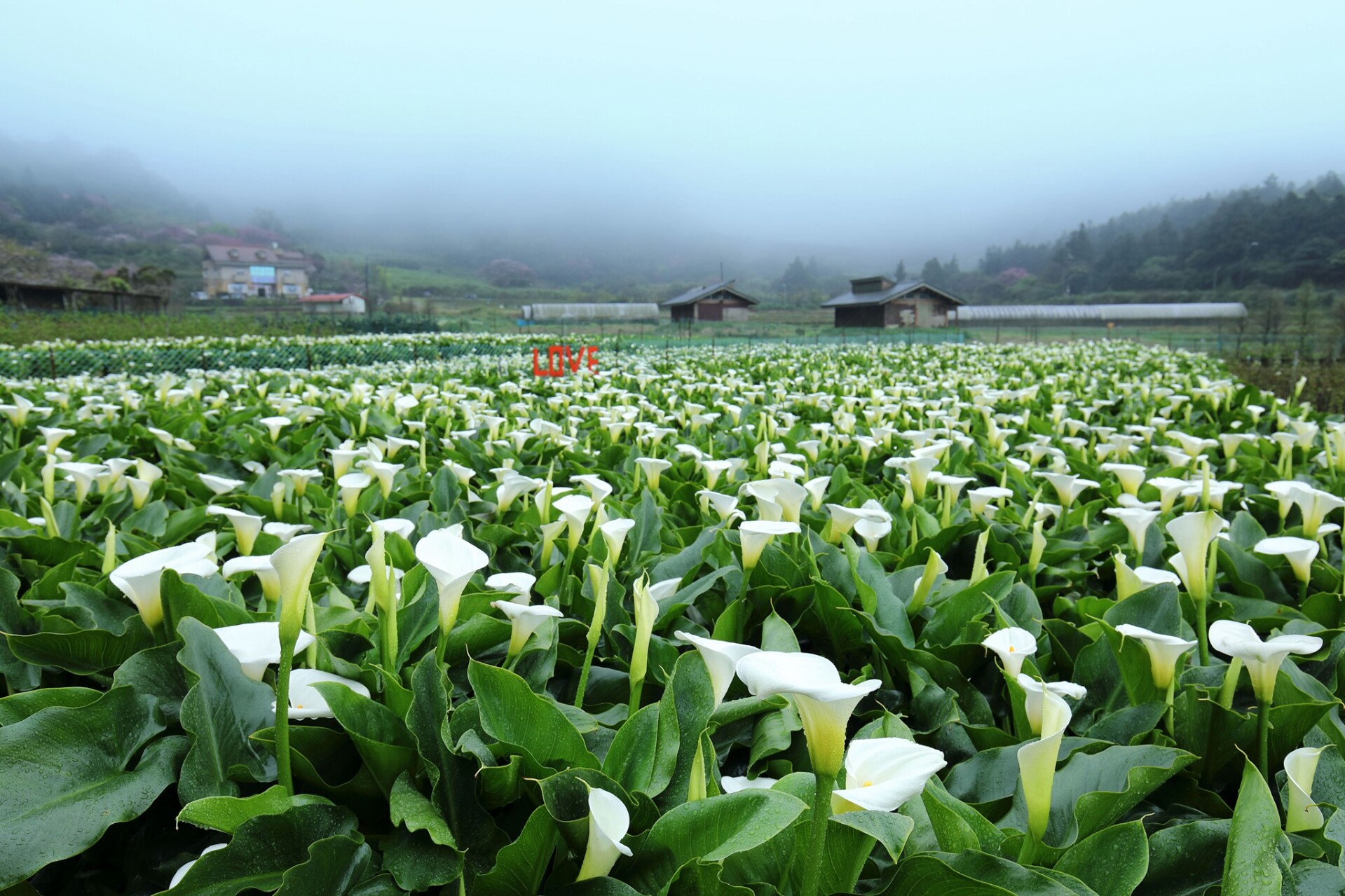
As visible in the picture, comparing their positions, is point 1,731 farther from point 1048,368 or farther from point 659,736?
point 1048,368

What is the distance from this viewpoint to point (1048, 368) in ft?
32.4

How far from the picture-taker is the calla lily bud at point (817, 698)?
0.71m

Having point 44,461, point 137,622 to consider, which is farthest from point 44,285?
point 137,622

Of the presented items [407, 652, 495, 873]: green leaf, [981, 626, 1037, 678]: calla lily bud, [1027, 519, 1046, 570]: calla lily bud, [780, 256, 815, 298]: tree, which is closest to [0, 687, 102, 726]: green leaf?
[407, 652, 495, 873]: green leaf

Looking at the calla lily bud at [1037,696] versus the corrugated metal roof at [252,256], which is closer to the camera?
the calla lily bud at [1037,696]

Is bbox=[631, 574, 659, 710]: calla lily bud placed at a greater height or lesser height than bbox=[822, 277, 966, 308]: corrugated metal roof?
lesser

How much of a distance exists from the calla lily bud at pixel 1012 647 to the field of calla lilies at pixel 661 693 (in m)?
0.02

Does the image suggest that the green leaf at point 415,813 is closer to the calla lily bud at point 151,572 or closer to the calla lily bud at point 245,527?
the calla lily bud at point 151,572

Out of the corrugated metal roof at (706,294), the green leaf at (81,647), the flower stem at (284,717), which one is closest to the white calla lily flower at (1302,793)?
the flower stem at (284,717)

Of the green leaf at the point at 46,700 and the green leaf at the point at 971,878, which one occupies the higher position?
the green leaf at the point at 46,700

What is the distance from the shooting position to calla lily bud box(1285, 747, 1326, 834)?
3.32 ft

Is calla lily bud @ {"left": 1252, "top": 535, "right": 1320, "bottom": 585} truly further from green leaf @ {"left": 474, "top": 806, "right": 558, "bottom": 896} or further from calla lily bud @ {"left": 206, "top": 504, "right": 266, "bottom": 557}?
calla lily bud @ {"left": 206, "top": 504, "right": 266, "bottom": 557}

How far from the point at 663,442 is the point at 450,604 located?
9.05ft

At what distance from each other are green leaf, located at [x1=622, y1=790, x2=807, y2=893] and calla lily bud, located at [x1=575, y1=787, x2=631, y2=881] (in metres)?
0.05
